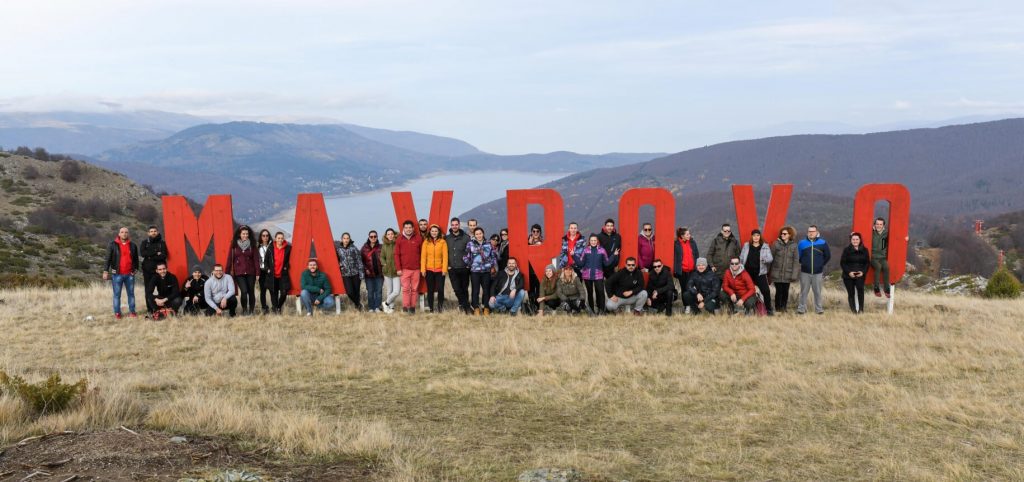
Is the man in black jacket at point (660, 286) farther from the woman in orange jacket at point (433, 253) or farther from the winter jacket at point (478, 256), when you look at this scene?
the woman in orange jacket at point (433, 253)

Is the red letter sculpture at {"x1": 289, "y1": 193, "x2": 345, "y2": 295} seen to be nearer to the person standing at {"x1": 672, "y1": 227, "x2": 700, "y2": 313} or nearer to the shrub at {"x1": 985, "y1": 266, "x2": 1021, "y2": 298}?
the person standing at {"x1": 672, "y1": 227, "x2": 700, "y2": 313}

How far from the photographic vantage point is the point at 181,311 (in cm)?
1623

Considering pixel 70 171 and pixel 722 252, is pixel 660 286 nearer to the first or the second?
pixel 722 252

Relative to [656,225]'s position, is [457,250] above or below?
below

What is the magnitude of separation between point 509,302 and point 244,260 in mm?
5486

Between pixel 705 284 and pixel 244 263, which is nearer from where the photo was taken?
pixel 705 284

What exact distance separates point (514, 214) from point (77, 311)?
9.61m

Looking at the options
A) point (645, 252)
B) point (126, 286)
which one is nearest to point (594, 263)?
point (645, 252)

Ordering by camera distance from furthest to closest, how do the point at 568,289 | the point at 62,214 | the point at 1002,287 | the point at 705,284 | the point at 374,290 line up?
the point at 62,214, the point at 1002,287, the point at 374,290, the point at 568,289, the point at 705,284

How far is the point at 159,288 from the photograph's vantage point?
51.3 feet

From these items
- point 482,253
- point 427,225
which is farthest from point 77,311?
point 482,253

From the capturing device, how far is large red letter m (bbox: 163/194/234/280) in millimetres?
16266

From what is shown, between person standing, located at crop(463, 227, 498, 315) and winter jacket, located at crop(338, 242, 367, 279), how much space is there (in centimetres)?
232

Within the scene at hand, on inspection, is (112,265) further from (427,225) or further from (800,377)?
(800,377)
